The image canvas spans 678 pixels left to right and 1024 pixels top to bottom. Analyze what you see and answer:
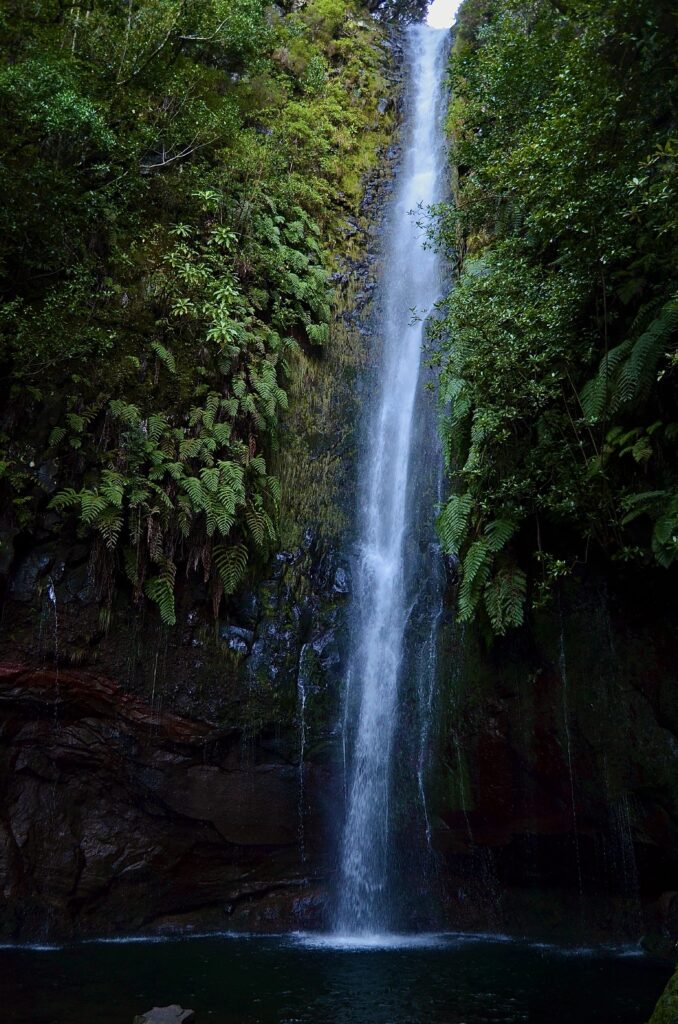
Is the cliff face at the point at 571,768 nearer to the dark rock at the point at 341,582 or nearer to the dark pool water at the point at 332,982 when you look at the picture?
the dark pool water at the point at 332,982

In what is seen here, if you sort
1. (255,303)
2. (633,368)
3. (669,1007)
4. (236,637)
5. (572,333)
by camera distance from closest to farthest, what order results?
(669,1007)
(633,368)
(572,333)
(236,637)
(255,303)

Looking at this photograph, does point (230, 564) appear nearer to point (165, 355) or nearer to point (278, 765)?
point (278, 765)

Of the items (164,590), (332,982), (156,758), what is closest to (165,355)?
(164,590)

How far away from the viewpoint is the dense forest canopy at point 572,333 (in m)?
7.39

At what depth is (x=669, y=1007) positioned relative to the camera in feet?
13.4

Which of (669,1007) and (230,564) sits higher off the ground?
(230,564)

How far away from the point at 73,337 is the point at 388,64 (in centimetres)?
1353

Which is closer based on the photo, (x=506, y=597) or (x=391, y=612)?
(x=506, y=597)

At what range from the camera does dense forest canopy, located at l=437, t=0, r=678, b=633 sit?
24.2 feet

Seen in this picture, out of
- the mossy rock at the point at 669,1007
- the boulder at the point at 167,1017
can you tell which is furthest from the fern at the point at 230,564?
the mossy rock at the point at 669,1007

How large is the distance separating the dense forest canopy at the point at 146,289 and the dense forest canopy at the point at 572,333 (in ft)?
10.8

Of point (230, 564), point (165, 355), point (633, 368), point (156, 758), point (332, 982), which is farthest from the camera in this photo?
point (165, 355)

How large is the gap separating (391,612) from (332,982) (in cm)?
490

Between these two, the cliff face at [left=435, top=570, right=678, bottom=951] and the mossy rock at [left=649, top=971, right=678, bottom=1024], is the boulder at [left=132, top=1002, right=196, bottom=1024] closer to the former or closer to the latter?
the mossy rock at [left=649, top=971, right=678, bottom=1024]
